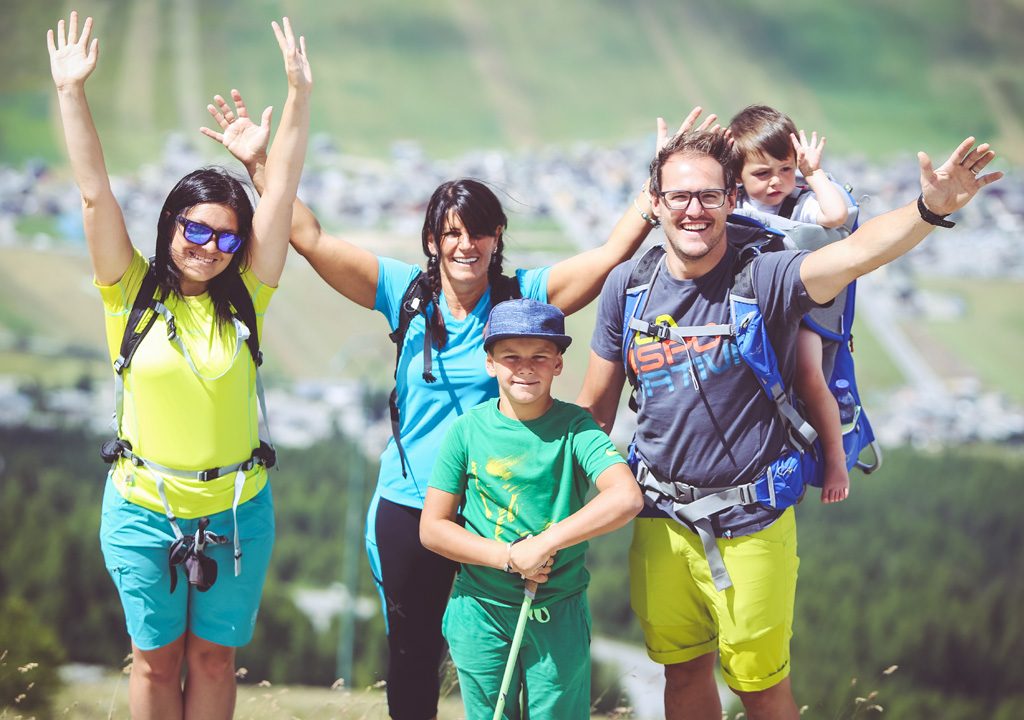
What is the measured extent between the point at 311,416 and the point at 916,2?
43.5 meters

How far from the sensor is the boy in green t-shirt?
3.01 metres

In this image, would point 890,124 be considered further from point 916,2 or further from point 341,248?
point 341,248

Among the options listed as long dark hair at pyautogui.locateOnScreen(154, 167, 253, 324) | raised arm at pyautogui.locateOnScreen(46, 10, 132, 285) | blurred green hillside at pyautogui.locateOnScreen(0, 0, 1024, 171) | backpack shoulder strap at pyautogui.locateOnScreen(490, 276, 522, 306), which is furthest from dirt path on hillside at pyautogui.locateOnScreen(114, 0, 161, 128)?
backpack shoulder strap at pyautogui.locateOnScreen(490, 276, 522, 306)

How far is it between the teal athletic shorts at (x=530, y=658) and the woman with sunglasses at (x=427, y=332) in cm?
40

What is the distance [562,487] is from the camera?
301cm

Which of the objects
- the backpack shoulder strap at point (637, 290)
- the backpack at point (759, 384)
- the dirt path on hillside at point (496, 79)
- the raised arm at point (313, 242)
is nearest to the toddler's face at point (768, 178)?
the backpack at point (759, 384)

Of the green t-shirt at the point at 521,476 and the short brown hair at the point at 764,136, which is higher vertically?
the short brown hair at the point at 764,136

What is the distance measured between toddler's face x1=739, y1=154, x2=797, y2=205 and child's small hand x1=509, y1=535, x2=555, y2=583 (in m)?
1.51

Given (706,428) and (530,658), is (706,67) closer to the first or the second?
(706,428)

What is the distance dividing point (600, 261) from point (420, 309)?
0.60 meters

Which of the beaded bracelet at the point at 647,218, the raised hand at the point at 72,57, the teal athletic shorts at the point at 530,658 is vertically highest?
the raised hand at the point at 72,57

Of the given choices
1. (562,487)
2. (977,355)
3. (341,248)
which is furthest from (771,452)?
(977,355)

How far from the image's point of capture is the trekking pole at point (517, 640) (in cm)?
295

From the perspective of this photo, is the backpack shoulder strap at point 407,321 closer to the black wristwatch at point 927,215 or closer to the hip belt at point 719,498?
the hip belt at point 719,498
